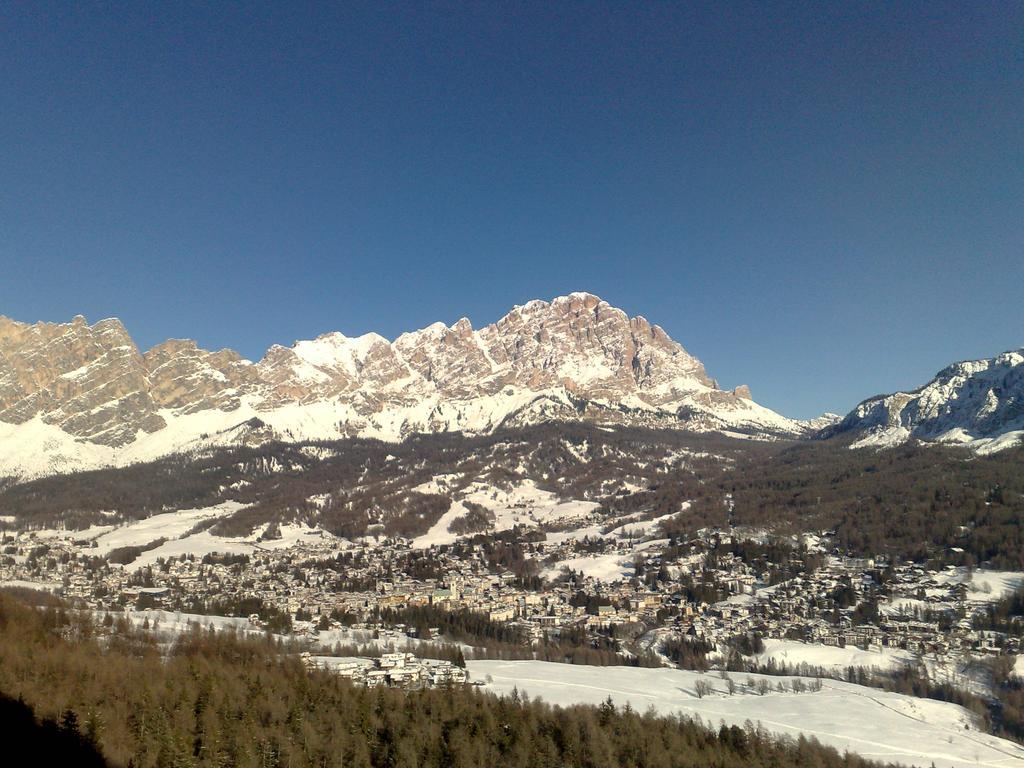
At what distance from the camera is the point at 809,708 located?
5203cm

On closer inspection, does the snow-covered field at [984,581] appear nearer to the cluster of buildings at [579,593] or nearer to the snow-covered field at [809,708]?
the cluster of buildings at [579,593]

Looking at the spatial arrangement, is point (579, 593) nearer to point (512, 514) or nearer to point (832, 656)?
point (832, 656)

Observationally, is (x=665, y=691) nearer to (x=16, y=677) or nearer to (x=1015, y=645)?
(x=1015, y=645)

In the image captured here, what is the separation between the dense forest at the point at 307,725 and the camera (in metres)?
34.4

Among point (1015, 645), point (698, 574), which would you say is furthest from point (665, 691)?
point (698, 574)

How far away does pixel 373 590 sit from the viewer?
106 metres

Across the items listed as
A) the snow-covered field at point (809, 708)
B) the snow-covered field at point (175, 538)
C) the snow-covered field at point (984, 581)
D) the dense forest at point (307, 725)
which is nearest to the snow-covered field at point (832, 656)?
the snow-covered field at point (809, 708)

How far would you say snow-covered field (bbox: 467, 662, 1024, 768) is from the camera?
44.2m

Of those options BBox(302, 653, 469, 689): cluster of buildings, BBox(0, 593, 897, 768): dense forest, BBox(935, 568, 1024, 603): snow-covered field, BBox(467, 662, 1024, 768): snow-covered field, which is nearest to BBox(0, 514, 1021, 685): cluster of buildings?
BBox(302, 653, 469, 689): cluster of buildings

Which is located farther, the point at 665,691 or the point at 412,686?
the point at 665,691

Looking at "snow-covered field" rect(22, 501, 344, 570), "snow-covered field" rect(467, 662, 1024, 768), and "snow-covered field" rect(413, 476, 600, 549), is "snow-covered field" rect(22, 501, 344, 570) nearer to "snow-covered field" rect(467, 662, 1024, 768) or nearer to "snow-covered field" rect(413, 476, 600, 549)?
"snow-covered field" rect(413, 476, 600, 549)

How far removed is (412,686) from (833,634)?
50617 mm

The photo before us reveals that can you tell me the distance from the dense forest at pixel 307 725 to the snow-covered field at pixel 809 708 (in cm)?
473

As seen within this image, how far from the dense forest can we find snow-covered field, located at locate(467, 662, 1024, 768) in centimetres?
473
